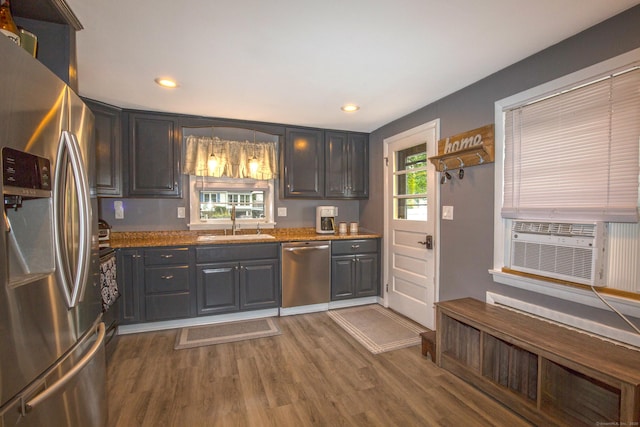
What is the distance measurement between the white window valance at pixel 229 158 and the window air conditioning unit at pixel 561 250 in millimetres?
2711

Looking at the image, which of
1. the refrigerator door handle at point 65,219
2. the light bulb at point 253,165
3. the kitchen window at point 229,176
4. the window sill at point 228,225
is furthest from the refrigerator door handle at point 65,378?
the light bulb at point 253,165

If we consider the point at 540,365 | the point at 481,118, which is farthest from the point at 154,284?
the point at 481,118

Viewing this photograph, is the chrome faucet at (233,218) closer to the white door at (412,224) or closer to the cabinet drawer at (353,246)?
the cabinet drawer at (353,246)

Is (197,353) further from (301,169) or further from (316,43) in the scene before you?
(316,43)

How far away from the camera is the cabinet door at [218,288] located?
306 centimetres

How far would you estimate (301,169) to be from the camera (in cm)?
375

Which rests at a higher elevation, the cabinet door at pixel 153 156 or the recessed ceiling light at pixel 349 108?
the recessed ceiling light at pixel 349 108

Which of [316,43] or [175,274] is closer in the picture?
[316,43]

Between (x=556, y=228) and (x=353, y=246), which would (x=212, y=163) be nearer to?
(x=353, y=246)

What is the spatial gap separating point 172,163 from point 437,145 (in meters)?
2.80

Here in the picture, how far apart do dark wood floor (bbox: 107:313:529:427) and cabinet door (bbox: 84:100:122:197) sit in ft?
4.85

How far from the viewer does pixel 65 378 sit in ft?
3.59

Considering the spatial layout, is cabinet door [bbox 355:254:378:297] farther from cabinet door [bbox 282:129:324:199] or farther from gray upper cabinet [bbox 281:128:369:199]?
cabinet door [bbox 282:129:324:199]

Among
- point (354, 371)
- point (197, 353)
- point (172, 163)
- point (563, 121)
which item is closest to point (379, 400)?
point (354, 371)
